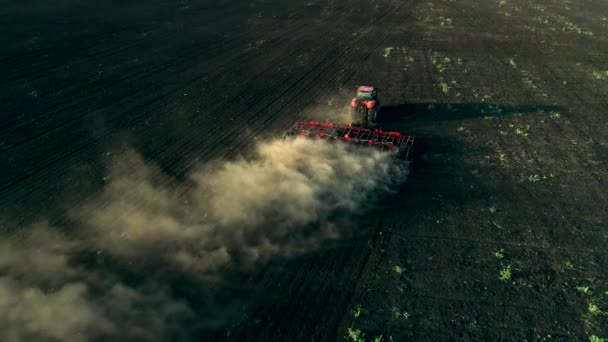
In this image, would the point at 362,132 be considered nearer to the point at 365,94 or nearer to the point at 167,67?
the point at 365,94

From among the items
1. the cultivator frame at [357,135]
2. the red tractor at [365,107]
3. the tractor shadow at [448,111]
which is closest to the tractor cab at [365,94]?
the red tractor at [365,107]

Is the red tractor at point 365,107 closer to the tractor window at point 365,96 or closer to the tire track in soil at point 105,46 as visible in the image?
the tractor window at point 365,96

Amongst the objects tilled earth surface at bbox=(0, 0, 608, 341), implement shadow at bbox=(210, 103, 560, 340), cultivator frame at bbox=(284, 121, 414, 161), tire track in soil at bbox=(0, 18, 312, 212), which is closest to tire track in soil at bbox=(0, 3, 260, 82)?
tilled earth surface at bbox=(0, 0, 608, 341)

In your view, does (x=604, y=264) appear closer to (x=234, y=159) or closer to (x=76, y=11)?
(x=234, y=159)

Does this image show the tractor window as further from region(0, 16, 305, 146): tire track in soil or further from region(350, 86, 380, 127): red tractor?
region(0, 16, 305, 146): tire track in soil

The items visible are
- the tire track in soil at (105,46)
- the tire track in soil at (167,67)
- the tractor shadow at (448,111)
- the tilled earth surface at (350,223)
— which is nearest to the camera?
the tilled earth surface at (350,223)

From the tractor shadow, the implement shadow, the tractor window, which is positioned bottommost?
the tractor shadow
